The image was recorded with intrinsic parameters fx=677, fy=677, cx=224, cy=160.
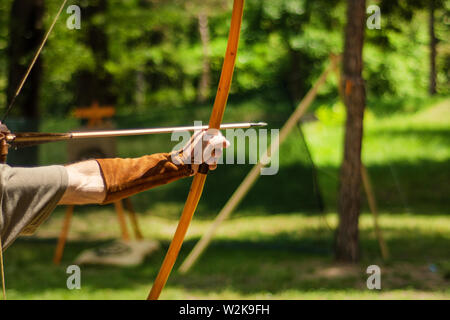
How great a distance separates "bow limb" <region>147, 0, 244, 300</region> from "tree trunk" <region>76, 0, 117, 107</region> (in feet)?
21.4

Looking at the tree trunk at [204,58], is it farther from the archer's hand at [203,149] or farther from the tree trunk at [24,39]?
the archer's hand at [203,149]

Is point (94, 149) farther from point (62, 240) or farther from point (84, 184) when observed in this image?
point (84, 184)

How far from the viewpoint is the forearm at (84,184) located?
253cm

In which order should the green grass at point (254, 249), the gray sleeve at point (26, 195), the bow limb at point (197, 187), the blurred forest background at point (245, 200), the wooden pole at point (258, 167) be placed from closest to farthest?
the gray sleeve at point (26, 195)
the bow limb at point (197, 187)
the green grass at point (254, 249)
the blurred forest background at point (245, 200)
the wooden pole at point (258, 167)

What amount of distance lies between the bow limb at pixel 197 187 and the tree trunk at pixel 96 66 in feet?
21.4

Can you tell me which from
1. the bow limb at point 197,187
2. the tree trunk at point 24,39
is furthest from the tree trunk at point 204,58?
the bow limb at point 197,187

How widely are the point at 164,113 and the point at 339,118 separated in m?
11.2

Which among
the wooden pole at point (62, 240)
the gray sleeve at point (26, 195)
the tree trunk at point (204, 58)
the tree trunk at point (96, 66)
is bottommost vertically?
the wooden pole at point (62, 240)

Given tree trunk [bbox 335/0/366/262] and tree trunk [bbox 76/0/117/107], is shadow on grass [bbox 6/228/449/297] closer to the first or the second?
tree trunk [bbox 335/0/366/262]

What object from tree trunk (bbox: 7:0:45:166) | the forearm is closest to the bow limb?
the forearm

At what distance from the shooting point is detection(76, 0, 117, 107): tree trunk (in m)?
9.91

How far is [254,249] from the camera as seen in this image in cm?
768

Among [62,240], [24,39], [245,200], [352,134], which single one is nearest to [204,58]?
[24,39]
